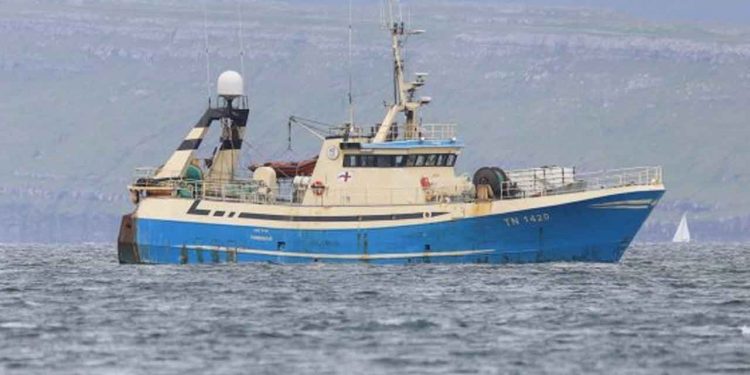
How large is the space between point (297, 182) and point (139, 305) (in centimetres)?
2801

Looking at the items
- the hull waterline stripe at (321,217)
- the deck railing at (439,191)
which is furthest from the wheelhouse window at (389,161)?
the hull waterline stripe at (321,217)

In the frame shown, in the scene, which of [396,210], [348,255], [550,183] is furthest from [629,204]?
[348,255]

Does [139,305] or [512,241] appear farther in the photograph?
[512,241]

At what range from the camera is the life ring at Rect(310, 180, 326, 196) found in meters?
115

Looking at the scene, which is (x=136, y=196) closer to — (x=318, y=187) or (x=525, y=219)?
(x=318, y=187)

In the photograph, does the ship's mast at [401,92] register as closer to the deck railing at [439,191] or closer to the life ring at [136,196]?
the deck railing at [439,191]

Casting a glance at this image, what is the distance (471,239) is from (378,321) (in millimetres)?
30736

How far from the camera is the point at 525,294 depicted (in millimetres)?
93438

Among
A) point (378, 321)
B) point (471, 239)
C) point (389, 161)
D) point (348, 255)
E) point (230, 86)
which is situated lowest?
point (378, 321)

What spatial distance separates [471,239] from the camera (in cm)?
11244

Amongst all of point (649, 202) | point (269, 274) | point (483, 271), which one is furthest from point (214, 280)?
point (649, 202)

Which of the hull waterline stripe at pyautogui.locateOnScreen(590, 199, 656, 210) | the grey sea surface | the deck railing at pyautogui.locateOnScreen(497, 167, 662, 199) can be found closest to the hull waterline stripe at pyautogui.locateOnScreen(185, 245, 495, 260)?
the grey sea surface

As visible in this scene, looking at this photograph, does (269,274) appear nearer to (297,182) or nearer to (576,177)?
(297,182)

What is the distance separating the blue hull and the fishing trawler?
41 millimetres
